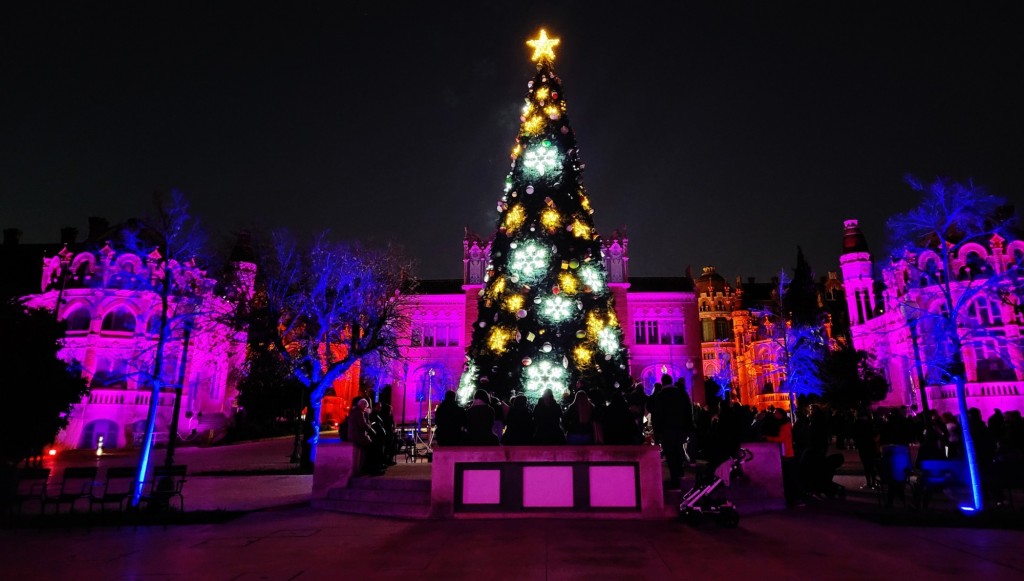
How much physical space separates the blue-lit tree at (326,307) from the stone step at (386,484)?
7.67 metres

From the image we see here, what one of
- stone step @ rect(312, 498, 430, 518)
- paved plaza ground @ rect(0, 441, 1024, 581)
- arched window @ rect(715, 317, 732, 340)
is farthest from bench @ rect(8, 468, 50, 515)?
arched window @ rect(715, 317, 732, 340)

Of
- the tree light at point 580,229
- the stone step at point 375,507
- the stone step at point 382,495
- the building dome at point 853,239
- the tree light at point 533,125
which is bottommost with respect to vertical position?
the stone step at point 375,507

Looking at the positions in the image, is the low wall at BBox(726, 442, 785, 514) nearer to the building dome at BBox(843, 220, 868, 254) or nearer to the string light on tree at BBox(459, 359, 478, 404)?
the string light on tree at BBox(459, 359, 478, 404)

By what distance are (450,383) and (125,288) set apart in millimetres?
27069

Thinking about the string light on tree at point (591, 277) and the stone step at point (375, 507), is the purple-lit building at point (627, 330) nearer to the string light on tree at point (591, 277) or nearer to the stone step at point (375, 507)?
the string light on tree at point (591, 277)

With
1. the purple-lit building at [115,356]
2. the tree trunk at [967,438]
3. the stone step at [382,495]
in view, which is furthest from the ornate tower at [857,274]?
the purple-lit building at [115,356]

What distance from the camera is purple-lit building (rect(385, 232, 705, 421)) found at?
5456cm

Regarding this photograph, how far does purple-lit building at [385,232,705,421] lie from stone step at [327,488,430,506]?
136ft

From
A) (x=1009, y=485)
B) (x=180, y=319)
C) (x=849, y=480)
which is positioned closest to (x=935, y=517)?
(x=1009, y=485)

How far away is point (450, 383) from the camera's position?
52.5m

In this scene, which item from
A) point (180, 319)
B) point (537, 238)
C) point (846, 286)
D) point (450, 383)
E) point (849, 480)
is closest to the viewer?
point (180, 319)

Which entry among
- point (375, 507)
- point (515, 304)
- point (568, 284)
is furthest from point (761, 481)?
point (515, 304)

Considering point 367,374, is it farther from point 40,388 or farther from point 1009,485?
point 1009,485

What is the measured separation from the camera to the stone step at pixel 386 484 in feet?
35.6
